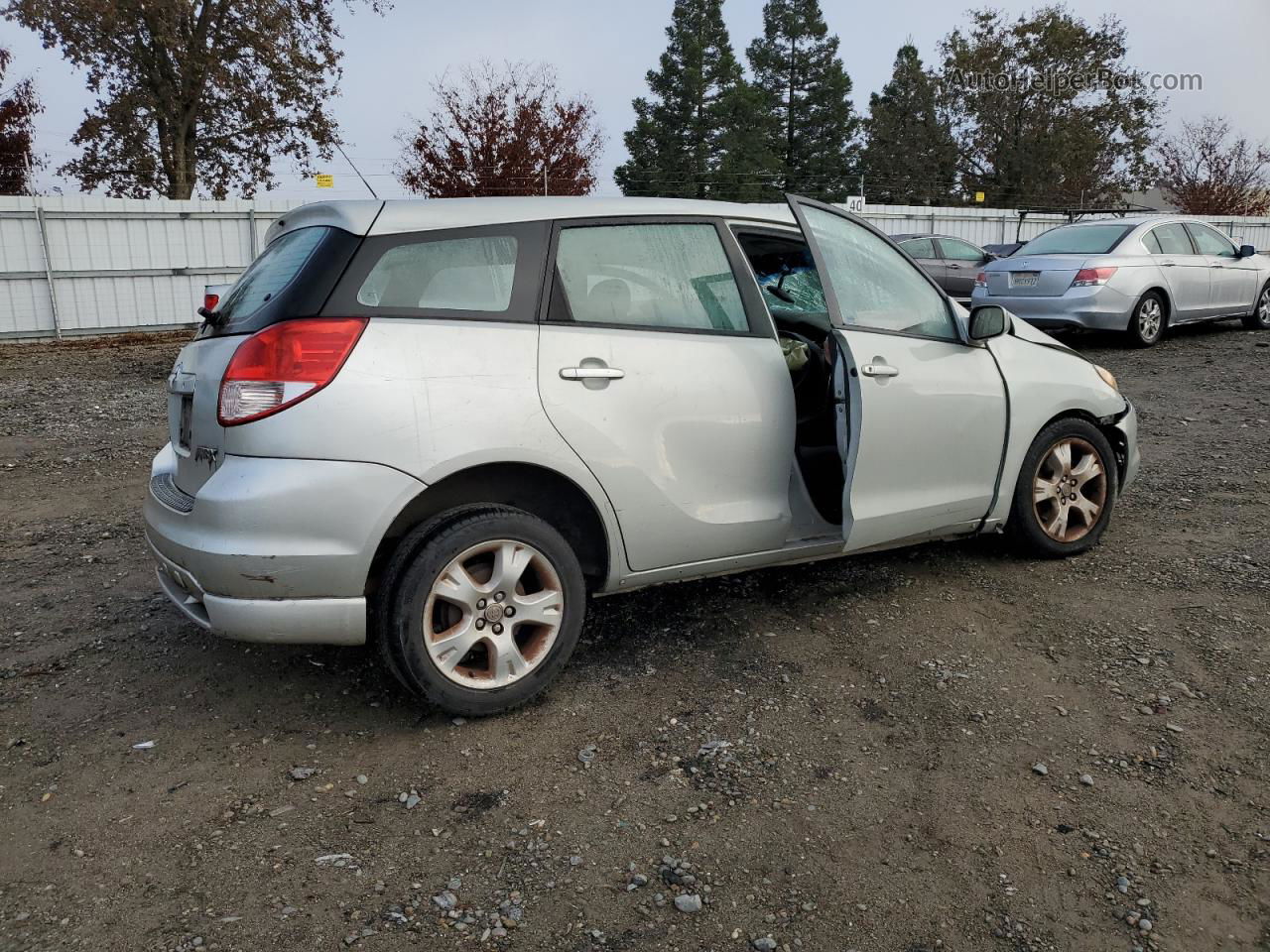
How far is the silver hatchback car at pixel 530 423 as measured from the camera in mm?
2988

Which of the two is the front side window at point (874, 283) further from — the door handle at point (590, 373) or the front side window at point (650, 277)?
the door handle at point (590, 373)

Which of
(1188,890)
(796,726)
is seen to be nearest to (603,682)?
(796,726)

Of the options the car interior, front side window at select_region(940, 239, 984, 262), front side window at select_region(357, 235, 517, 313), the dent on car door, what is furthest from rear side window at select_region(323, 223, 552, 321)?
→ front side window at select_region(940, 239, 984, 262)

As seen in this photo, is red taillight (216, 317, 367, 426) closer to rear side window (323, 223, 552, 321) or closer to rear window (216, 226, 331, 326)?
rear side window (323, 223, 552, 321)

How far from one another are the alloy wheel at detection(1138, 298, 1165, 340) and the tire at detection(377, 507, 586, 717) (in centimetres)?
1032

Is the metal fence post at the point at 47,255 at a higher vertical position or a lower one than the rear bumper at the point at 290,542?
higher

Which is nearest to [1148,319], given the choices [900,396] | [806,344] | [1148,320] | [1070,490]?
[1148,320]

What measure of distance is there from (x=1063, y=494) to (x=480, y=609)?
2947mm

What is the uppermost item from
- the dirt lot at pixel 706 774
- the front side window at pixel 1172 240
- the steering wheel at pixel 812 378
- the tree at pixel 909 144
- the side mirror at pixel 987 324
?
the tree at pixel 909 144

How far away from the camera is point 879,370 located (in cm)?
386

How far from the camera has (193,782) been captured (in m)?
3.01

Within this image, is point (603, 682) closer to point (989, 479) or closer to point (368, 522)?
point (368, 522)

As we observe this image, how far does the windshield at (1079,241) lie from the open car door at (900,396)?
8218 mm

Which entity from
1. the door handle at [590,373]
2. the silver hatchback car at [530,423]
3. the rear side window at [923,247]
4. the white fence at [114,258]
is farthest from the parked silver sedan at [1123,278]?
the white fence at [114,258]
